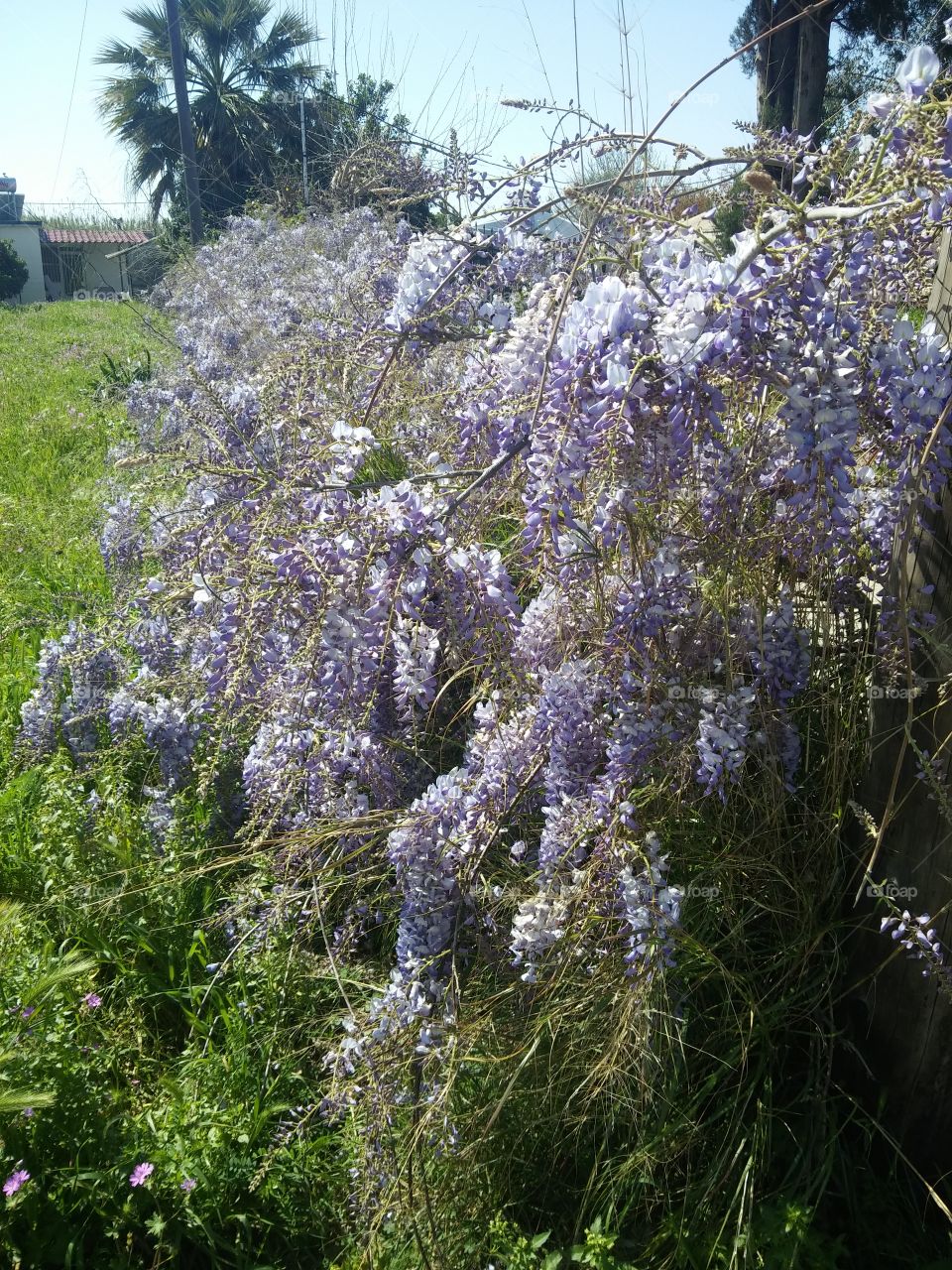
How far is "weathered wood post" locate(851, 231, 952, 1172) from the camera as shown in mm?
1591

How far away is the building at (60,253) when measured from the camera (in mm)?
20328

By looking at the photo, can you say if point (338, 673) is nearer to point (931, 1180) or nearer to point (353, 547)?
point (353, 547)

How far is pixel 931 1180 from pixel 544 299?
174 cm

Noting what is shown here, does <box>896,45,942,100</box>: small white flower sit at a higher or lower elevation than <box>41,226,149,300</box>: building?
lower

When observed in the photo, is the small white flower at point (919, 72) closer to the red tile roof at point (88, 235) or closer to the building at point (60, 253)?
the building at point (60, 253)

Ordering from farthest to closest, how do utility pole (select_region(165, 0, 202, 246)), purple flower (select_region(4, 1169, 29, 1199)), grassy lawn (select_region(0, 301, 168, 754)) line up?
1. utility pole (select_region(165, 0, 202, 246))
2. grassy lawn (select_region(0, 301, 168, 754))
3. purple flower (select_region(4, 1169, 29, 1199))

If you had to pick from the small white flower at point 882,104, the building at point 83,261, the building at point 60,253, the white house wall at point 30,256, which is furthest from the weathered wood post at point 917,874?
the white house wall at point 30,256

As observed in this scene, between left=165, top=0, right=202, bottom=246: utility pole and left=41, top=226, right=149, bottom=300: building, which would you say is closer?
left=165, top=0, right=202, bottom=246: utility pole

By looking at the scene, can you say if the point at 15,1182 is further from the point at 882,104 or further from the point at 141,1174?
the point at 882,104

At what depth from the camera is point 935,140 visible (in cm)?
133

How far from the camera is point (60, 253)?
2250 cm

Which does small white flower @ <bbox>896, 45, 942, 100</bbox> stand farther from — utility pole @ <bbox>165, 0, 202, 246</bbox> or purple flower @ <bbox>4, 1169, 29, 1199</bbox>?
utility pole @ <bbox>165, 0, 202, 246</bbox>

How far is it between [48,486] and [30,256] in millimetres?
32030

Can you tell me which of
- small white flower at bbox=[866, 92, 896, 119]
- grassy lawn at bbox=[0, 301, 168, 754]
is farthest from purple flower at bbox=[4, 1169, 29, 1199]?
small white flower at bbox=[866, 92, 896, 119]
